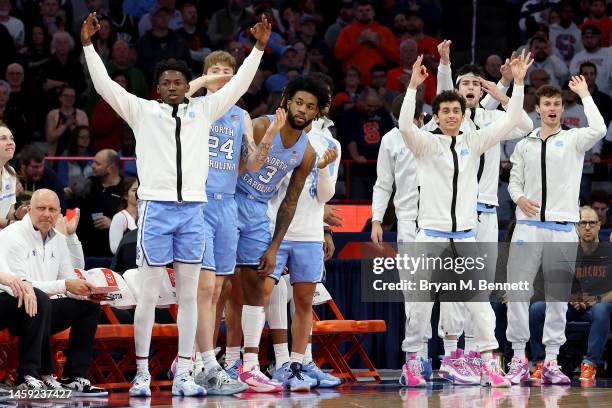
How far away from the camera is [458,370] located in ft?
33.6

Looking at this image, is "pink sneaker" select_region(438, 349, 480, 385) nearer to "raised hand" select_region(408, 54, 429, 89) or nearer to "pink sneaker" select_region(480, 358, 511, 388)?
"pink sneaker" select_region(480, 358, 511, 388)

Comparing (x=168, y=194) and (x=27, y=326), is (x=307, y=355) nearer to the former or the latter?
(x=168, y=194)

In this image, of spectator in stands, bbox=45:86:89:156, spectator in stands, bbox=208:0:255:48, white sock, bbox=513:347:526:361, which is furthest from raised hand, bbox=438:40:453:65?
spectator in stands, bbox=208:0:255:48

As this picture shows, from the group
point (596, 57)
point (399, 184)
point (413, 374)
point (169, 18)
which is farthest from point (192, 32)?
point (413, 374)

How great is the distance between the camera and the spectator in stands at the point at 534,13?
17062mm

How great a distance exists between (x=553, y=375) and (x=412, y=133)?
2263mm

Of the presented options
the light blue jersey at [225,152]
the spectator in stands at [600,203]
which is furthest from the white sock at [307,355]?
the spectator in stands at [600,203]

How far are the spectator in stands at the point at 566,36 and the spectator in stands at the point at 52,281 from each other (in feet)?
29.0

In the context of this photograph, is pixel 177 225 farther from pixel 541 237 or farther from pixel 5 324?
pixel 541 237

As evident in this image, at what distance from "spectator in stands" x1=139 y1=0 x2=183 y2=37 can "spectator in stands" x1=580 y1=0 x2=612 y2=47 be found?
16.6ft

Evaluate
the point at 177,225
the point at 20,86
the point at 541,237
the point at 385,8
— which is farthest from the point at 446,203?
the point at 385,8

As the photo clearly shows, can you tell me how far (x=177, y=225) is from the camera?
28.3 feet

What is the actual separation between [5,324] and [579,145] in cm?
468

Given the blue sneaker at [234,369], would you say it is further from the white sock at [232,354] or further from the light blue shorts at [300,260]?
the light blue shorts at [300,260]
